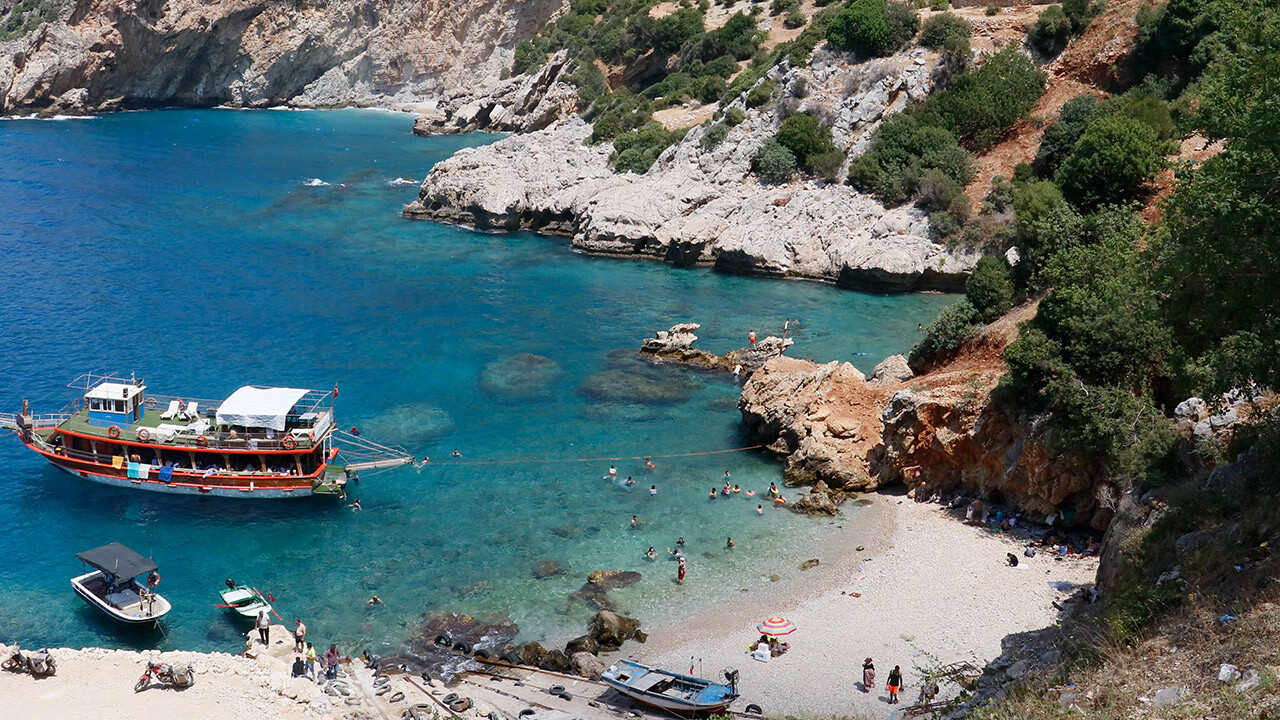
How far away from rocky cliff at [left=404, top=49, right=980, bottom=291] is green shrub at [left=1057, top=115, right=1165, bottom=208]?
1069cm

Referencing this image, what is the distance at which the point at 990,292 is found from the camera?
4219 centimetres

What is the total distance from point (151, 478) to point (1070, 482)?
33.5 metres

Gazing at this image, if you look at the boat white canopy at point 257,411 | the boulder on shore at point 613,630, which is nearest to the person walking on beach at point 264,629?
the boulder on shore at point 613,630

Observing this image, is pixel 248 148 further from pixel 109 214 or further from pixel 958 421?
pixel 958 421

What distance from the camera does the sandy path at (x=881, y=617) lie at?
28000mm

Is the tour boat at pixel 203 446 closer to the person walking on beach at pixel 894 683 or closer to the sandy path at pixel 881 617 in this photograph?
the sandy path at pixel 881 617

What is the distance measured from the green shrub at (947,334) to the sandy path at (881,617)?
30.5 feet

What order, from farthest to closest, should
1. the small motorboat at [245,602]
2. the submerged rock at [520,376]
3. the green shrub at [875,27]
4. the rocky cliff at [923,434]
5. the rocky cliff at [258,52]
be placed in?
1. the rocky cliff at [258,52]
2. the green shrub at [875,27]
3. the submerged rock at [520,376]
4. the rocky cliff at [923,434]
5. the small motorboat at [245,602]

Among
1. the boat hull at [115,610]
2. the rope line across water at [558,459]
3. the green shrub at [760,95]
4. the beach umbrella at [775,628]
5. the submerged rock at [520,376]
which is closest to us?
the beach umbrella at [775,628]

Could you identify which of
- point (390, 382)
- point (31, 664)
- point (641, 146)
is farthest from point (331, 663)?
point (641, 146)

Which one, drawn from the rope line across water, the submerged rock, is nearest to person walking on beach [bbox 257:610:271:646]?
the rope line across water

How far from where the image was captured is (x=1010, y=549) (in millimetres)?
34000

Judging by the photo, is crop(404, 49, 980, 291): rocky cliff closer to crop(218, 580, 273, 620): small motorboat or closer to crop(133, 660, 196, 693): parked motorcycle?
crop(218, 580, 273, 620): small motorboat

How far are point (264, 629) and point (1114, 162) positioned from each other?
42.6 m
